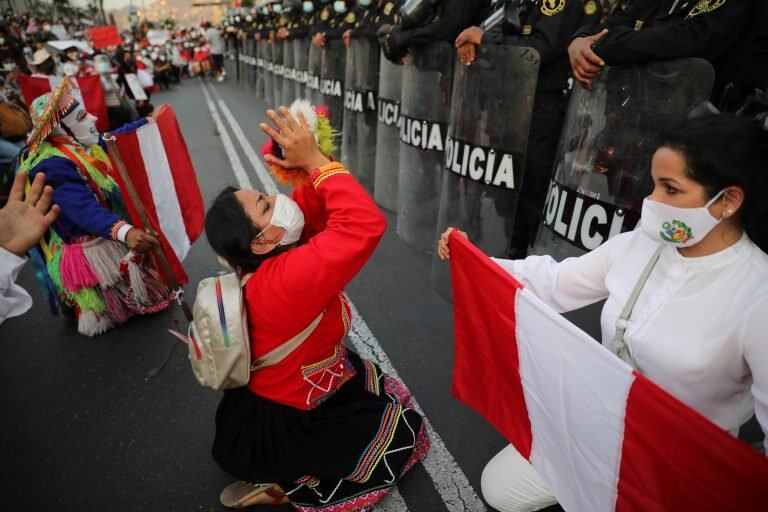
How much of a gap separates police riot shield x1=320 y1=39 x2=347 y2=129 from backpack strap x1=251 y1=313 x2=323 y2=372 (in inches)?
196

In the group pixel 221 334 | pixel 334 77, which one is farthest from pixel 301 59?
pixel 221 334

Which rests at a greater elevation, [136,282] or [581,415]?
[581,415]

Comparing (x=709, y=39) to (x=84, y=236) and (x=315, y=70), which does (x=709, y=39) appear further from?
(x=315, y=70)

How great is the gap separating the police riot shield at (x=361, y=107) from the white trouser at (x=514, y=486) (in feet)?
14.3

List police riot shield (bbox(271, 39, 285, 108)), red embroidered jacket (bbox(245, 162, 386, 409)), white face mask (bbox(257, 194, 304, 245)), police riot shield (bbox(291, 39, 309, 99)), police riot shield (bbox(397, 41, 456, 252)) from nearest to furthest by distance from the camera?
red embroidered jacket (bbox(245, 162, 386, 409)) → white face mask (bbox(257, 194, 304, 245)) → police riot shield (bbox(397, 41, 456, 252)) → police riot shield (bbox(291, 39, 309, 99)) → police riot shield (bbox(271, 39, 285, 108))

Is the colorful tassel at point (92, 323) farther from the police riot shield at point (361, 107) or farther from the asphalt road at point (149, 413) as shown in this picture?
the police riot shield at point (361, 107)

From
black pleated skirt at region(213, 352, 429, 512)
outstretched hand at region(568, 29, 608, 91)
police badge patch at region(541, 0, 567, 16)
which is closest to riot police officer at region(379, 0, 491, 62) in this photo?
police badge patch at region(541, 0, 567, 16)

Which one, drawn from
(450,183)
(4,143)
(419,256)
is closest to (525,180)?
(450,183)

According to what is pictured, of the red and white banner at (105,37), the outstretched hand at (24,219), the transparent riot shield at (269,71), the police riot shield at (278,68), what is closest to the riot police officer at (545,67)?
the outstretched hand at (24,219)

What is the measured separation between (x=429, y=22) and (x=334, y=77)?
8.42ft

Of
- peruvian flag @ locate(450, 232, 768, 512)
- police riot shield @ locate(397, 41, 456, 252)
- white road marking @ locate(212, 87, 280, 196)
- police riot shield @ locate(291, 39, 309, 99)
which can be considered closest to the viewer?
peruvian flag @ locate(450, 232, 768, 512)

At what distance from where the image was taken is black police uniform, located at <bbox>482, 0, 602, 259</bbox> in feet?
10.7

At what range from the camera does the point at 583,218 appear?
2.23 metres

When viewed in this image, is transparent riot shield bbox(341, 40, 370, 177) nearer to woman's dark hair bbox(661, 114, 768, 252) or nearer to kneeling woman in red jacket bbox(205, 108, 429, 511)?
kneeling woman in red jacket bbox(205, 108, 429, 511)
